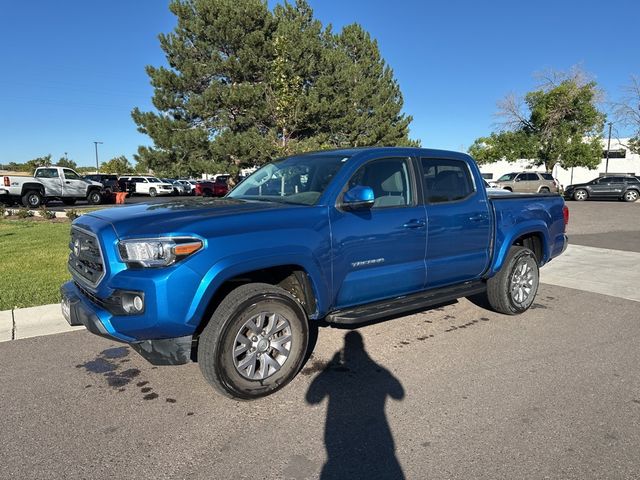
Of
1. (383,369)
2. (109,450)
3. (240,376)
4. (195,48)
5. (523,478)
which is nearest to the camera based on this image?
(523,478)

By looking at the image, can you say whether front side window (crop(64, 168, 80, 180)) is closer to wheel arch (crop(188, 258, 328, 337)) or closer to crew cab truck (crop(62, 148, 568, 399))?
crew cab truck (crop(62, 148, 568, 399))

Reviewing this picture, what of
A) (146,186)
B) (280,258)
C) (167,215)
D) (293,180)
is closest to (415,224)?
(293,180)

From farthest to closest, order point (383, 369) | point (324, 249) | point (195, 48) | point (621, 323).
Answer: point (195, 48), point (621, 323), point (383, 369), point (324, 249)

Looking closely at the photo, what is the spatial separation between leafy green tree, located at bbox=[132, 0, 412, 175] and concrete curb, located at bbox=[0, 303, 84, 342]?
18.2 metres

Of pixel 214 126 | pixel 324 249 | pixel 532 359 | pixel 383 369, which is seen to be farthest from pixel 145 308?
pixel 214 126

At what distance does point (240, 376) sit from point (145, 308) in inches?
33.5

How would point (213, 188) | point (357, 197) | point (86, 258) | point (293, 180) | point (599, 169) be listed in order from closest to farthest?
point (86, 258), point (357, 197), point (293, 180), point (213, 188), point (599, 169)

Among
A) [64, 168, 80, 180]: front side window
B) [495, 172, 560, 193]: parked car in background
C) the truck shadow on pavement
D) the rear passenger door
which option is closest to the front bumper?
the truck shadow on pavement

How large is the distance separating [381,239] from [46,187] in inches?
941

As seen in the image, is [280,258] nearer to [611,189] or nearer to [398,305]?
[398,305]

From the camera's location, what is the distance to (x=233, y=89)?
79.6 ft

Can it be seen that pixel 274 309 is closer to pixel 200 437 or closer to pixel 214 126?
pixel 200 437

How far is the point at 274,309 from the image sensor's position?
355 centimetres

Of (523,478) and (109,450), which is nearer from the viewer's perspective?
(523,478)
